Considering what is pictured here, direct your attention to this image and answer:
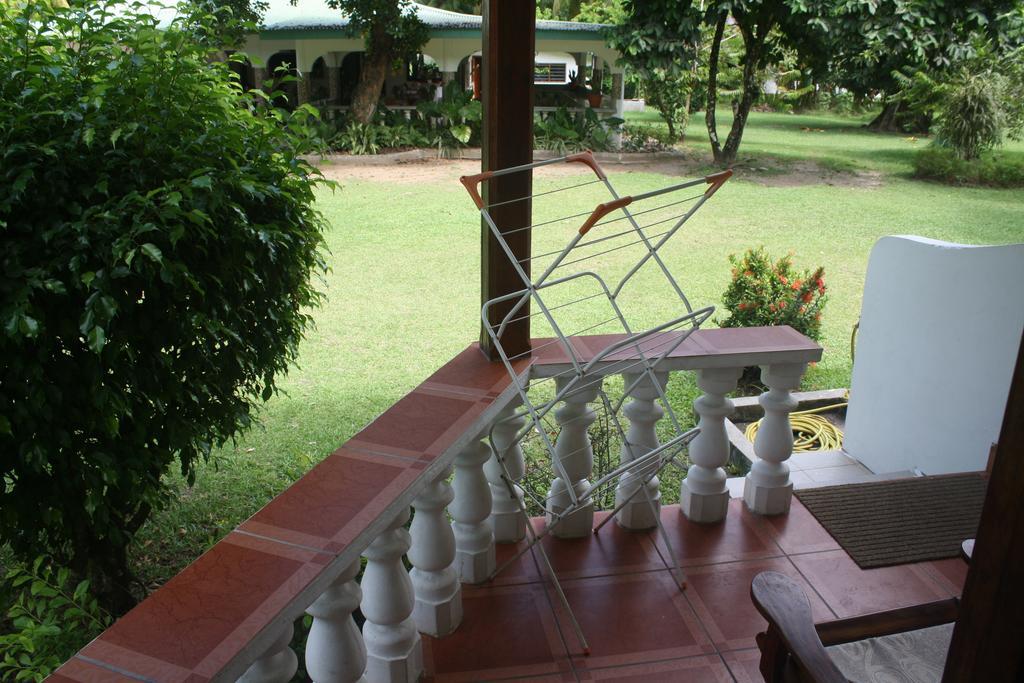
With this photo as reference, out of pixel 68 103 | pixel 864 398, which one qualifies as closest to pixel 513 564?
pixel 68 103

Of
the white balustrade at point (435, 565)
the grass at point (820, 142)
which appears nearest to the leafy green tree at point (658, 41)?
the grass at point (820, 142)

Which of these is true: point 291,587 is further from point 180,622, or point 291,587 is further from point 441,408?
point 441,408

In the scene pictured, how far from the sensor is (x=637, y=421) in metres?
2.17

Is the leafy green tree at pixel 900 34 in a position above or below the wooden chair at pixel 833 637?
above

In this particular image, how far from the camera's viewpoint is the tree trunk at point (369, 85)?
15.3 ft

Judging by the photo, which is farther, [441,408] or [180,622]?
[441,408]

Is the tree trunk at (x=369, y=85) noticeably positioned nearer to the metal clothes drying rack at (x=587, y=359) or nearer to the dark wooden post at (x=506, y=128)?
the metal clothes drying rack at (x=587, y=359)

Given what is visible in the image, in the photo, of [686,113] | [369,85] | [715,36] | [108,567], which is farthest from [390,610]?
[686,113]

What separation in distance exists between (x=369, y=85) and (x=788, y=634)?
180 inches

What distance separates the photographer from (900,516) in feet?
7.95

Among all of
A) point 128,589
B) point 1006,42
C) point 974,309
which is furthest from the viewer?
point 1006,42

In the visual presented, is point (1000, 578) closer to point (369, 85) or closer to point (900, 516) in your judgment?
point (900, 516)

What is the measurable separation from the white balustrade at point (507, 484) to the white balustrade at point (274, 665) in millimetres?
878

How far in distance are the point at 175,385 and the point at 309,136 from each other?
0.83 metres
